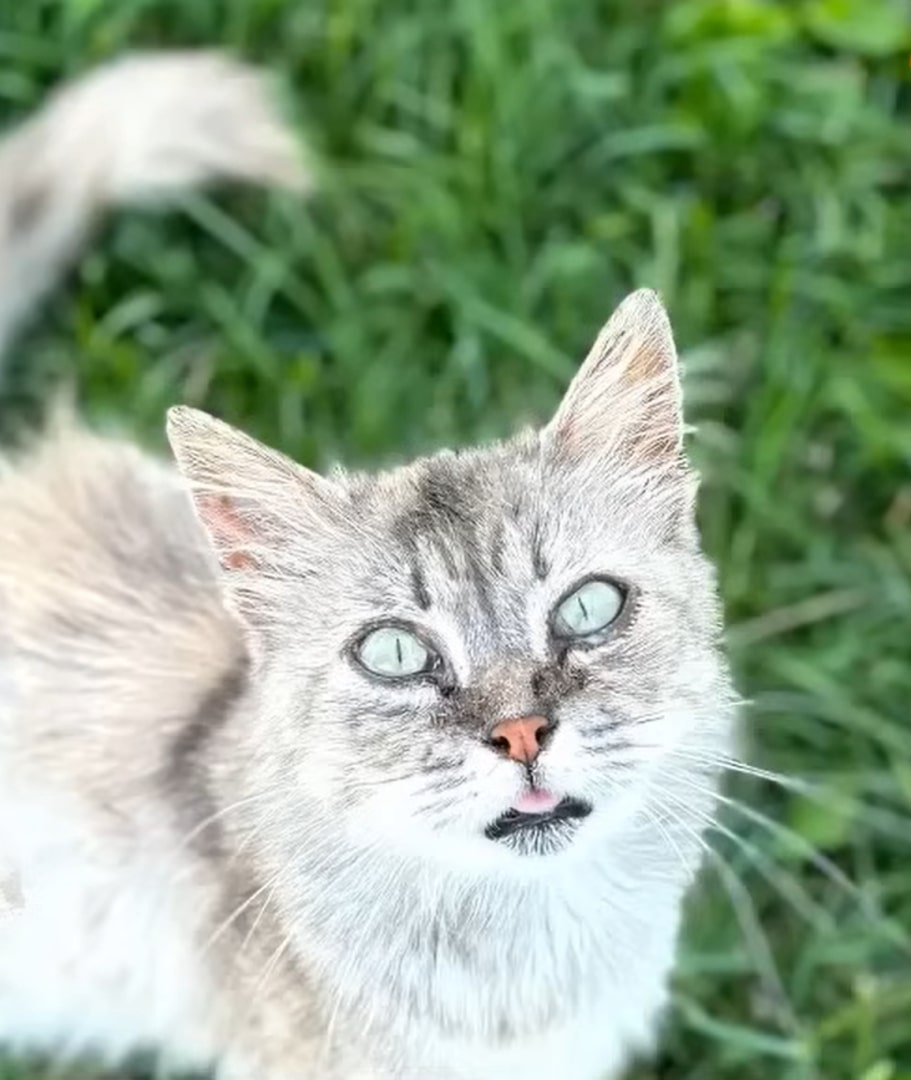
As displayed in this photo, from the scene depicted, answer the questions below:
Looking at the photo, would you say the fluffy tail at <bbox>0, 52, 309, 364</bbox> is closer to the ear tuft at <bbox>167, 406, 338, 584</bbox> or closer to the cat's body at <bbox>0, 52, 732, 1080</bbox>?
the cat's body at <bbox>0, 52, 732, 1080</bbox>

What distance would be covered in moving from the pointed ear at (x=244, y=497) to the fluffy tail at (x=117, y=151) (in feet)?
2.49

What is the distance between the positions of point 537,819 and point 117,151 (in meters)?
0.99

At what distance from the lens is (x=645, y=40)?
2.05 m

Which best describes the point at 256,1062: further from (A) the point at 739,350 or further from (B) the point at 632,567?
(A) the point at 739,350

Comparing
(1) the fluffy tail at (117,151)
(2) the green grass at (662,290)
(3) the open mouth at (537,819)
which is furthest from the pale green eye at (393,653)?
(1) the fluffy tail at (117,151)

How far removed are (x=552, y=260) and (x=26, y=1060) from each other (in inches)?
39.6

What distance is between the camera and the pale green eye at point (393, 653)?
1.09 metres

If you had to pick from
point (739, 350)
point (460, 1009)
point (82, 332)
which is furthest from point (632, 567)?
point (82, 332)

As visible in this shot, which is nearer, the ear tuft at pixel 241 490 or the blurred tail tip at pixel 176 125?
the ear tuft at pixel 241 490

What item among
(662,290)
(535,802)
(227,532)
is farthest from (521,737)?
(662,290)

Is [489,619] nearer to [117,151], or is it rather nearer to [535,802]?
[535,802]

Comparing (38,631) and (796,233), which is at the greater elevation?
(796,233)

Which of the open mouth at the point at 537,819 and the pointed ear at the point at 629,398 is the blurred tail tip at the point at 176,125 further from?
the open mouth at the point at 537,819

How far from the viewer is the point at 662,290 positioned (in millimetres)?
1923
